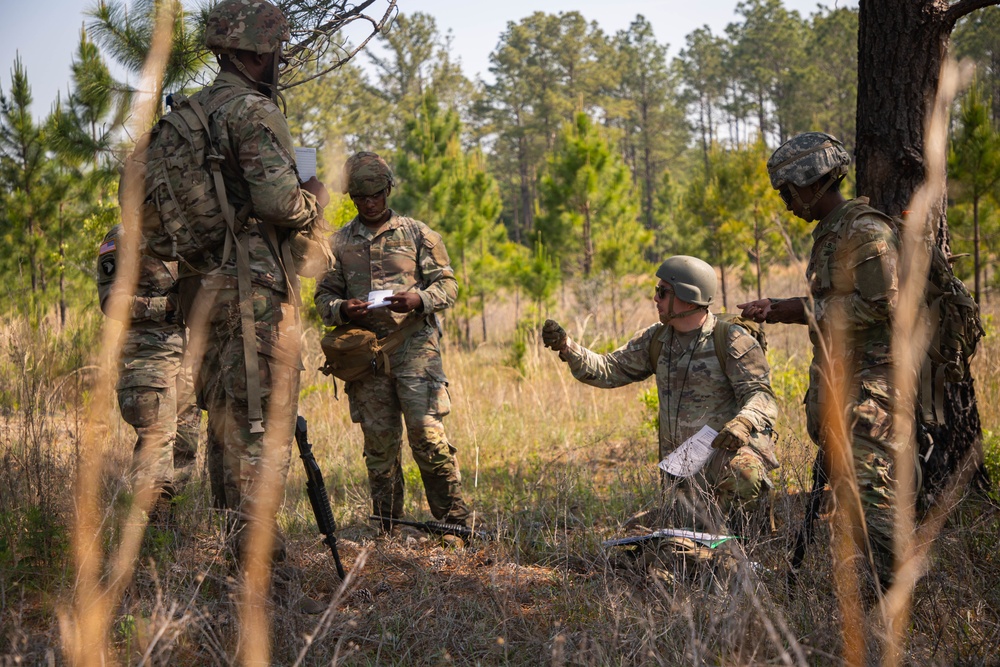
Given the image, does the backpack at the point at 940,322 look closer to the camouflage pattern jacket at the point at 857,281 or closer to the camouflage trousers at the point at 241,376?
the camouflage pattern jacket at the point at 857,281

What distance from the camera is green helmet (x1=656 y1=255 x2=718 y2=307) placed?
12.1 feet

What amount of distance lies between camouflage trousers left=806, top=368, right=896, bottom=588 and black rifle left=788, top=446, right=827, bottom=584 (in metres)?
0.18

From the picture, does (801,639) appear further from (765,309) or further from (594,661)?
(765,309)

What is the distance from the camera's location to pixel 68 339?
24.8 feet

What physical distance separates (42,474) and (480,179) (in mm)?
13156

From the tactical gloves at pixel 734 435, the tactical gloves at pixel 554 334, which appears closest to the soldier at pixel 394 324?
the tactical gloves at pixel 554 334

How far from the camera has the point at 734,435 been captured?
3227 millimetres

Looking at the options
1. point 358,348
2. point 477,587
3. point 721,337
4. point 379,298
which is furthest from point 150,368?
point 721,337

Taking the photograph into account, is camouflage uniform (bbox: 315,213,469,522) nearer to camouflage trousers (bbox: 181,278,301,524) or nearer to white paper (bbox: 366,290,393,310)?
white paper (bbox: 366,290,393,310)

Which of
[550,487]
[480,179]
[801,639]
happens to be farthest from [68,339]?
[480,179]

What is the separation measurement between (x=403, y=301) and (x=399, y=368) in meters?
0.39

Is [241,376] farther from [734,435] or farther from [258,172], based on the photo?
[734,435]

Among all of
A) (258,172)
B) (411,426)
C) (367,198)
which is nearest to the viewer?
(258,172)

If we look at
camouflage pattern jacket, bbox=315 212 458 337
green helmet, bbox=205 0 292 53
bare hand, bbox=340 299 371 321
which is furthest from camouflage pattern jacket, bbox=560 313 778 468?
green helmet, bbox=205 0 292 53
